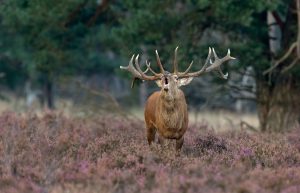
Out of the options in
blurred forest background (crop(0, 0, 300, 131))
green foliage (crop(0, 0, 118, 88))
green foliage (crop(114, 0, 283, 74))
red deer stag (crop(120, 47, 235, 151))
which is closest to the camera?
red deer stag (crop(120, 47, 235, 151))

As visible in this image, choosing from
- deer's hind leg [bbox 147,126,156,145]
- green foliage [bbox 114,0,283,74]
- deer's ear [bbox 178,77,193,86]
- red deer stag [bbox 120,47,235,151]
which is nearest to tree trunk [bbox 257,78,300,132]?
green foliage [bbox 114,0,283,74]

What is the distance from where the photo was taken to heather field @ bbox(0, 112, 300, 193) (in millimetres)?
10188

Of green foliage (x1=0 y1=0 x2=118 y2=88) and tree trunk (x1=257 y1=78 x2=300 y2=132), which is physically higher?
green foliage (x1=0 y1=0 x2=118 y2=88)

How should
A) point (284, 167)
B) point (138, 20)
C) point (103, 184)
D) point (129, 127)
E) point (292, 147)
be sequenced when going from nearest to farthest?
point (103, 184) < point (284, 167) < point (292, 147) < point (129, 127) < point (138, 20)

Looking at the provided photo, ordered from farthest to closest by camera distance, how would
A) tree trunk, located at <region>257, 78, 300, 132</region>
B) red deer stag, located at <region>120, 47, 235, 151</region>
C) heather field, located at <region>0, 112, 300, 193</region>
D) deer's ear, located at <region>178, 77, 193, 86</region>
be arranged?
tree trunk, located at <region>257, 78, 300, 132</region>, deer's ear, located at <region>178, 77, 193, 86</region>, red deer stag, located at <region>120, 47, 235, 151</region>, heather field, located at <region>0, 112, 300, 193</region>

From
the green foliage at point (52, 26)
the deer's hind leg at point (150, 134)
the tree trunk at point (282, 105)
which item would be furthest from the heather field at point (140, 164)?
the green foliage at point (52, 26)

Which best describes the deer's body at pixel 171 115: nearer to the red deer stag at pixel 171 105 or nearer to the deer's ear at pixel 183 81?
the red deer stag at pixel 171 105

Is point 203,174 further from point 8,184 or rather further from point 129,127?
point 129,127

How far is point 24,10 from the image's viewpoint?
2212cm

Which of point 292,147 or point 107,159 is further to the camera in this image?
point 292,147

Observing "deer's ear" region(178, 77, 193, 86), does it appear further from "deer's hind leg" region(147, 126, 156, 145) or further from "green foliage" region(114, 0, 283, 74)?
"green foliage" region(114, 0, 283, 74)

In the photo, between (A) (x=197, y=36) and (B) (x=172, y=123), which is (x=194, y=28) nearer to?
(A) (x=197, y=36)

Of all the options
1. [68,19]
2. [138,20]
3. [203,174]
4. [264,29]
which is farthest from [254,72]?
[203,174]

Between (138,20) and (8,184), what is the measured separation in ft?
34.0
